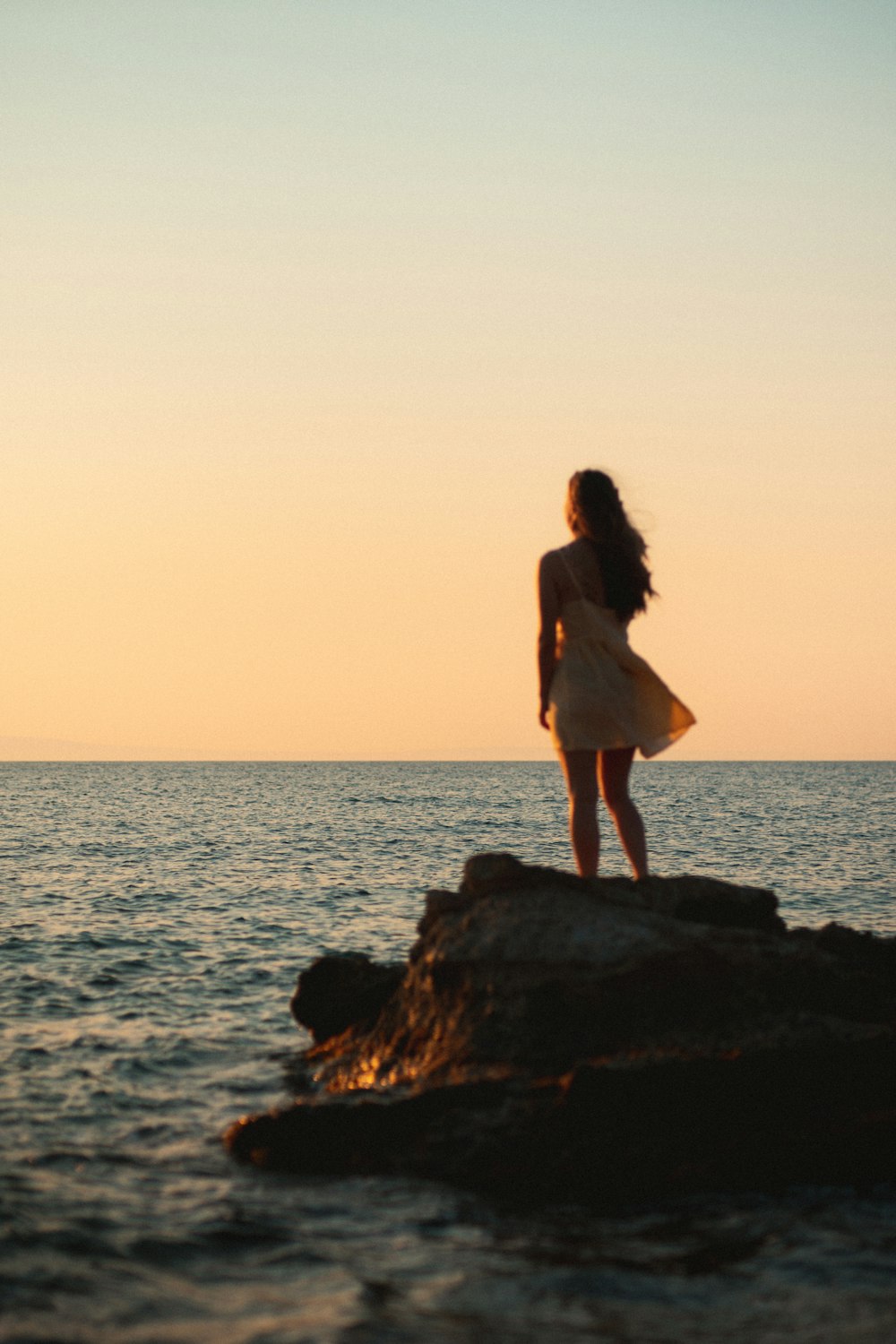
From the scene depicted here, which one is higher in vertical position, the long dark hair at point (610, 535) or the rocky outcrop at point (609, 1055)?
the long dark hair at point (610, 535)

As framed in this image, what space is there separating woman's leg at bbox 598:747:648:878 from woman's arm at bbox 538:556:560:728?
20.1 inches

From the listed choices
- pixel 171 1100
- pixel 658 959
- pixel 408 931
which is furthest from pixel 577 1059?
pixel 408 931

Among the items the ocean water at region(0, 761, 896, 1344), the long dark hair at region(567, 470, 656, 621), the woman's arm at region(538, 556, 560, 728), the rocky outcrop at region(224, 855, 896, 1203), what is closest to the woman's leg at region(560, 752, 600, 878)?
the rocky outcrop at region(224, 855, 896, 1203)

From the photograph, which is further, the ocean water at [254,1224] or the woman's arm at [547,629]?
the woman's arm at [547,629]

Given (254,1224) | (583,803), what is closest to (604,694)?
(583,803)

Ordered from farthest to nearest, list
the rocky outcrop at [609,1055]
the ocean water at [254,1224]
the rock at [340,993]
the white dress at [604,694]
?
the rock at [340,993]
the white dress at [604,694]
the rocky outcrop at [609,1055]
the ocean water at [254,1224]

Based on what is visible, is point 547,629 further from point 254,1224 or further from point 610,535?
point 254,1224

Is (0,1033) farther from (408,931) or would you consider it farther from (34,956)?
(408,931)

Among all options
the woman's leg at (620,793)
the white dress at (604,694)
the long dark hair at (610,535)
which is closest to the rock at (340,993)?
the woman's leg at (620,793)

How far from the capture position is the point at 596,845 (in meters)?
8.16

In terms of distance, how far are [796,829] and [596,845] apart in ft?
112

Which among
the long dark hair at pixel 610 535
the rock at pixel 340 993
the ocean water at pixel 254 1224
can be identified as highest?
the long dark hair at pixel 610 535

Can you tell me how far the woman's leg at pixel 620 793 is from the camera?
786 cm

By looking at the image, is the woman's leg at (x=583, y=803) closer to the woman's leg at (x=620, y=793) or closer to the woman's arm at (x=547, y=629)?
the woman's leg at (x=620, y=793)
